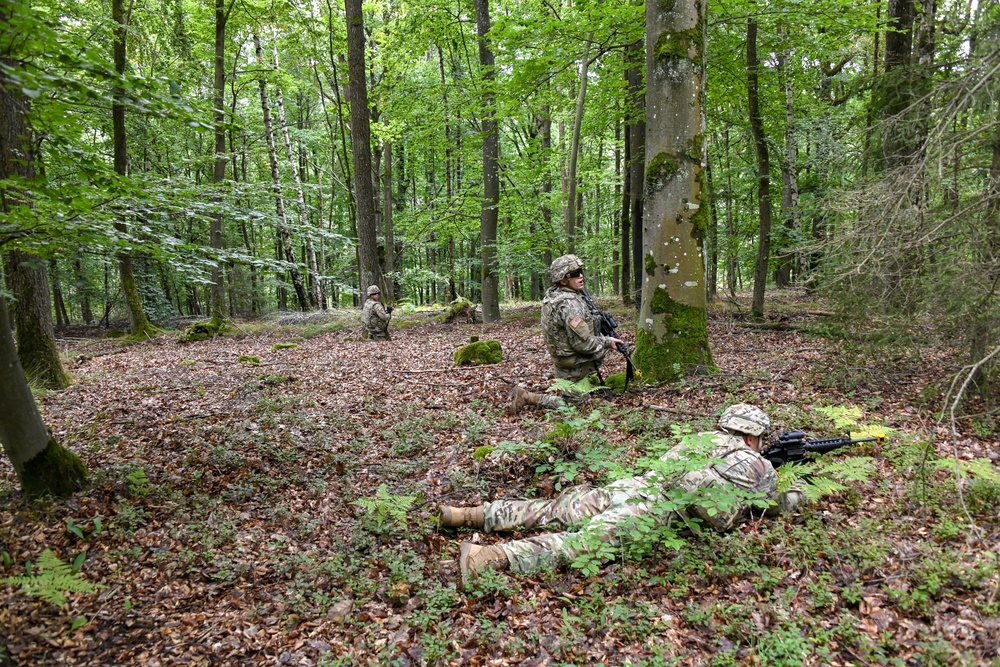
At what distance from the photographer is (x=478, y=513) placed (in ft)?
14.5

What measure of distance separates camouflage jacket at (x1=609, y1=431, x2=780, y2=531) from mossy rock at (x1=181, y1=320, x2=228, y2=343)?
14.0 meters

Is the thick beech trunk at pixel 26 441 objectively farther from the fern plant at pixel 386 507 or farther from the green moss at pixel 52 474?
the fern plant at pixel 386 507

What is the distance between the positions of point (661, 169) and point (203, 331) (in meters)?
13.6

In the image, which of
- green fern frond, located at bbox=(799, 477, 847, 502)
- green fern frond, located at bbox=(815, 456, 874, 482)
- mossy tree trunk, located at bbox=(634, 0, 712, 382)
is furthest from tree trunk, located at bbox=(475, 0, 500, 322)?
green fern frond, located at bbox=(799, 477, 847, 502)

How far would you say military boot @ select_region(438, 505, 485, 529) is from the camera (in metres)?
4.39

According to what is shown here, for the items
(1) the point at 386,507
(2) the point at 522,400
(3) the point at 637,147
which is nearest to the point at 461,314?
(3) the point at 637,147

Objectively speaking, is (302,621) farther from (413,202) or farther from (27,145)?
(413,202)

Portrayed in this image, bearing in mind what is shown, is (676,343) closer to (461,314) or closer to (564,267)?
(564,267)

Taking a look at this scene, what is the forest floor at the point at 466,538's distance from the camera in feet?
9.84

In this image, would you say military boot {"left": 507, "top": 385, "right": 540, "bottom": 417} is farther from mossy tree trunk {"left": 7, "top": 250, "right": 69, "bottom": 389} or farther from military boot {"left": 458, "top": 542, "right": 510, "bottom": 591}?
mossy tree trunk {"left": 7, "top": 250, "right": 69, "bottom": 389}

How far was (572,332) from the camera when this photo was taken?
655cm

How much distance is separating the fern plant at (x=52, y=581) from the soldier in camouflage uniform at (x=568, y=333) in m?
4.54

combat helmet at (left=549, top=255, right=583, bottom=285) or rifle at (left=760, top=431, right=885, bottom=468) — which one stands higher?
combat helmet at (left=549, top=255, right=583, bottom=285)

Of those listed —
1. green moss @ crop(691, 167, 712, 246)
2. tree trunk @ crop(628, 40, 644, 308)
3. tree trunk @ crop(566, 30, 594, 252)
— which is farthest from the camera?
tree trunk @ crop(628, 40, 644, 308)
